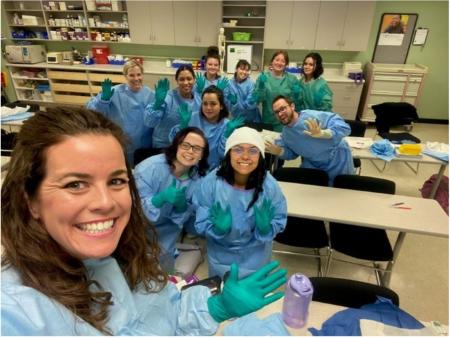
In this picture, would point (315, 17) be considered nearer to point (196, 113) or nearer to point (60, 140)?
point (196, 113)

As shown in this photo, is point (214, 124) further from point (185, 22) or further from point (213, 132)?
point (185, 22)

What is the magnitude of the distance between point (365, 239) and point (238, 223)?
1011mm

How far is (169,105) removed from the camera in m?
3.03

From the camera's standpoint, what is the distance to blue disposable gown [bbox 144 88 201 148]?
2969 mm

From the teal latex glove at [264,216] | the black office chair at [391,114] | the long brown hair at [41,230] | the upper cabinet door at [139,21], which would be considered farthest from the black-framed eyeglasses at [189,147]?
the upper cabinet door at [139,21]

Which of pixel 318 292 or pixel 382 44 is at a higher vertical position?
pixel 382 44

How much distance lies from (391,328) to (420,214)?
112 cm

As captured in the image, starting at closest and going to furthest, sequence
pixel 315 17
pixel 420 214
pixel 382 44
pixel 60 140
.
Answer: pixel 60 140 < pixel 420 214 < pixel 315 17 < pixel 382 44

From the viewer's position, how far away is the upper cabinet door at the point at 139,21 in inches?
207

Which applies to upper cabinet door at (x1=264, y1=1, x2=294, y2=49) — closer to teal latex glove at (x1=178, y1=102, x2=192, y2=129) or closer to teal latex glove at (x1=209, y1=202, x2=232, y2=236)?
teal latex glove at (x1=178, y1=102, x2=192, y2=129)

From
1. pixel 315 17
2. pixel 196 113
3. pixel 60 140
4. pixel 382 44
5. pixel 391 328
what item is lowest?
pixel 391 328

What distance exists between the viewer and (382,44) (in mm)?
5410

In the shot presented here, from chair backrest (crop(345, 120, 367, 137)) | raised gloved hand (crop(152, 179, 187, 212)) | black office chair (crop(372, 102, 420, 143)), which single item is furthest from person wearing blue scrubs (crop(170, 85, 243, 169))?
black office chair (crop(372, 102, 420, 143))

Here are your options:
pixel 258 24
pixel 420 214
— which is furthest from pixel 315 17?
pixel 420 214
